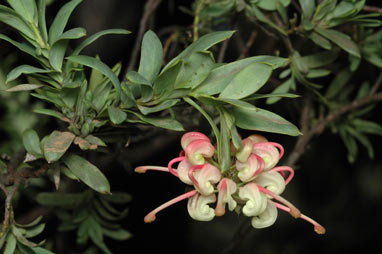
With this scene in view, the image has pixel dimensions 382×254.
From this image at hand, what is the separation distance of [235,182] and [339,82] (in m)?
0.51

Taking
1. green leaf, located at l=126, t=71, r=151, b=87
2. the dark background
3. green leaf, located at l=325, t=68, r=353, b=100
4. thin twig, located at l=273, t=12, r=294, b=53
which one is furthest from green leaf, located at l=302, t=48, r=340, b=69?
green leaf, located at l=126, t=71, r=151, b=87

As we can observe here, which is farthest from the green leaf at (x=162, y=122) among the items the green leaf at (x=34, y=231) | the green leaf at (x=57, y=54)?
the green leaf at (x=34, y=231)

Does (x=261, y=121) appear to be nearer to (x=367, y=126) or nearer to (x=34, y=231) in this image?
(x=34, y=231)

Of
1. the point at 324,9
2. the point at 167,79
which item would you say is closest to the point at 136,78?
the point at 167,79

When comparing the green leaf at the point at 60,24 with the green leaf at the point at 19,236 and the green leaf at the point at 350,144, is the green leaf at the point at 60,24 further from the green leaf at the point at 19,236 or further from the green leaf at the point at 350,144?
the green leaf at the point at 350,144

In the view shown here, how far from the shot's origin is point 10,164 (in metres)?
0.79

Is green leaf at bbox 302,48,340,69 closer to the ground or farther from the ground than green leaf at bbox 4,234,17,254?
farther from the ground

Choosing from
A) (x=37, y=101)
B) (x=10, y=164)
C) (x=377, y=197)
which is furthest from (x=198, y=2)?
(x=377, y=197)

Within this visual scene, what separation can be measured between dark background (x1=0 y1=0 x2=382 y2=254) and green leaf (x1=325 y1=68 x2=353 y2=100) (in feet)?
0.69

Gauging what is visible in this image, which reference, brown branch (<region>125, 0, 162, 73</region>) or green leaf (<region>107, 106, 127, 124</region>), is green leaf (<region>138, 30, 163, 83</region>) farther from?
brown branch (<region>125, 0, 162, 73</region>)

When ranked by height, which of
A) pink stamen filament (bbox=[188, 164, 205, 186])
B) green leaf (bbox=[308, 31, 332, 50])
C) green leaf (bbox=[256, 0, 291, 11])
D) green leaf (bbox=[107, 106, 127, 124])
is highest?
green leaf (bbox=[107, 106, 127, 124])

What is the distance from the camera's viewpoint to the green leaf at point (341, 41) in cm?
84

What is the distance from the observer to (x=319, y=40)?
865mm

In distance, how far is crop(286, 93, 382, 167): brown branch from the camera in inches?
41.4
